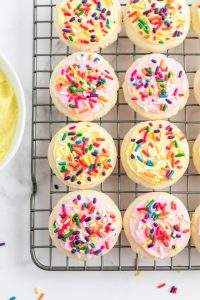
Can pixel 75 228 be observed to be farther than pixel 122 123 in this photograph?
No

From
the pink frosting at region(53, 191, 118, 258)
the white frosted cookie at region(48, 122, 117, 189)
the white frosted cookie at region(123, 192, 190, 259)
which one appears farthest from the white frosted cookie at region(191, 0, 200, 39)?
the pink frosting at region(53, 191, 118, 258)

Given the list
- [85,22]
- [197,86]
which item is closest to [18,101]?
[85,22]

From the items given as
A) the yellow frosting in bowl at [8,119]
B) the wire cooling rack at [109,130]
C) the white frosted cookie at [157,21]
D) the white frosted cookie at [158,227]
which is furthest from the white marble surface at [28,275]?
the white frosted cookie at [157,21]

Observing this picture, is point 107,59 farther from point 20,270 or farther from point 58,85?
point 20,270

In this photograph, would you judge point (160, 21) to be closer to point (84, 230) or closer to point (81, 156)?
point (81, 156)

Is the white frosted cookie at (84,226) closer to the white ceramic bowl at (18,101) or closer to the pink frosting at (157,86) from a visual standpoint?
the white ceramic bowl at (18,101)

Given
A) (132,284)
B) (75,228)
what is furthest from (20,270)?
(132,284)
